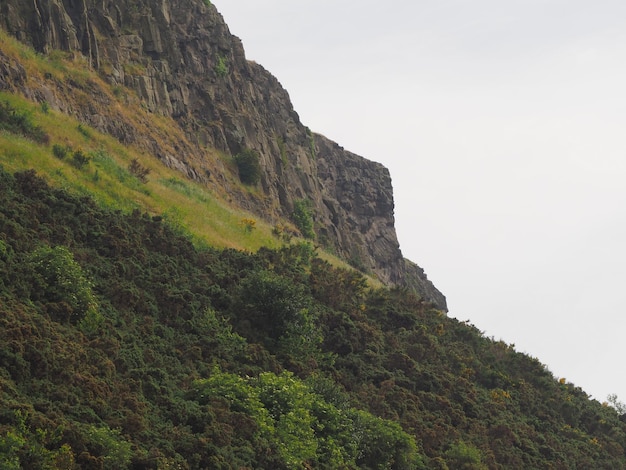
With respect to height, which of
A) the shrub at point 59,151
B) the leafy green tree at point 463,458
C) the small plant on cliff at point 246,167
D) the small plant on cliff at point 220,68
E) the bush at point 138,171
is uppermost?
the small plant on cliff at point 220,68

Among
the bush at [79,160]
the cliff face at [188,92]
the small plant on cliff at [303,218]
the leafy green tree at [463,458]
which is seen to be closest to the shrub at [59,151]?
the bush at [79,160]

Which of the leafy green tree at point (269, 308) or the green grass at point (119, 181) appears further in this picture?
the green grass at point (119, 181)

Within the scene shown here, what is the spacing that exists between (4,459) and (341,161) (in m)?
77.4

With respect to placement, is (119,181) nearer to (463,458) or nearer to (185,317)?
(185,317)

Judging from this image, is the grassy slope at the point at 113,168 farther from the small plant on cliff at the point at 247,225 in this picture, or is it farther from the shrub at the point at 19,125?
the shrub at the point at 19,125

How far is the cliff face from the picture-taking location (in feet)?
128

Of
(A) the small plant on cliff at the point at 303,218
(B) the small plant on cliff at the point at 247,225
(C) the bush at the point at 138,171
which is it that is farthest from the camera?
(A) the small plant on cliff at the point at 303,218

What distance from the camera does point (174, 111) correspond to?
1959 inches

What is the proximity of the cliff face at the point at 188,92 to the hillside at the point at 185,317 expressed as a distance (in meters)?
0.17

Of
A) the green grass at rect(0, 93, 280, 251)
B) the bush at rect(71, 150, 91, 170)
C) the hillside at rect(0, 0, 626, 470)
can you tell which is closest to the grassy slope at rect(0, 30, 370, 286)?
the green grass at rect(0, 93, 280, 251)

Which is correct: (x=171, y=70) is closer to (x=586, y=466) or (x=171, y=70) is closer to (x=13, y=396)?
(x=586, y=466)

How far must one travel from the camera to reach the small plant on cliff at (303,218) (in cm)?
5691

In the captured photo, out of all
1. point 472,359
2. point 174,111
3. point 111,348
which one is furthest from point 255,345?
point 174,111

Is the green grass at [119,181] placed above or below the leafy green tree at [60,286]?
above
